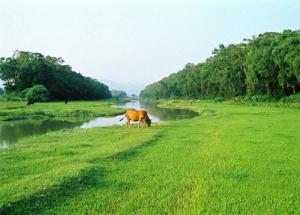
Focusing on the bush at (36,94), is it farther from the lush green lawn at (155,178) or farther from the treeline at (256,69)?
the lush green lawn at (155,178)

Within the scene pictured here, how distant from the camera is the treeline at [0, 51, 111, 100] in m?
104

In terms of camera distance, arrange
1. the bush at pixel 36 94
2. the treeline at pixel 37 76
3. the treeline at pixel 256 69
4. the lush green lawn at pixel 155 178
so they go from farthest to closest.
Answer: the treeline at pixel 37 76
the bush at pixel 36 94
the treeline at pixel 256 69
the lush green lawn at pixel 155 178

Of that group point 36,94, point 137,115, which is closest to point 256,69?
point 137,115

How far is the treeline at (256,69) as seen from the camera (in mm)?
58562

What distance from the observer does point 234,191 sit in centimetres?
1090

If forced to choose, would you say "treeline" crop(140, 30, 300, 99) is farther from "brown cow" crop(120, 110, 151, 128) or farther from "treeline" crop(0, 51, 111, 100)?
"treeline" crop(0, 51, 111, 100)

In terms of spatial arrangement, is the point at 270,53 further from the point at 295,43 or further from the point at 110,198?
the point at 110,198

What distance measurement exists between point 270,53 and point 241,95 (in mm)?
24666

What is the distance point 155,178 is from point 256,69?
5868cm

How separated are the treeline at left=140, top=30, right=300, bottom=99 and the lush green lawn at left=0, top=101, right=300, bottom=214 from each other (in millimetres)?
39891

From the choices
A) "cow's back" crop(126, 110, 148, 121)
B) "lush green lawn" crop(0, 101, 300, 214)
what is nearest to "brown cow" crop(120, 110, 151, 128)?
"cow's back" crop(126, 110, 148, 121)

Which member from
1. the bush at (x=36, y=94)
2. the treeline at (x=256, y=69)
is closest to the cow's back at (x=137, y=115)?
the treeline at (x=256, y=69)

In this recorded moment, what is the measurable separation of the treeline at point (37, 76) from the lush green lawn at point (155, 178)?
82097 mm

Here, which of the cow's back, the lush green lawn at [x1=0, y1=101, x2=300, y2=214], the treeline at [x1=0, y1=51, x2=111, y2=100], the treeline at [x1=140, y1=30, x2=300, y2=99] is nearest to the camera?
the lush green lawn at [x1=0, y1=101, x2=300, y2=214]
